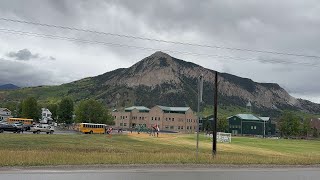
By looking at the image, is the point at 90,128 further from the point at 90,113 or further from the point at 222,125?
the point at 222,125

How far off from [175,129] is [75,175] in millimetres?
171564

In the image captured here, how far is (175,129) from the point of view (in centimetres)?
18512

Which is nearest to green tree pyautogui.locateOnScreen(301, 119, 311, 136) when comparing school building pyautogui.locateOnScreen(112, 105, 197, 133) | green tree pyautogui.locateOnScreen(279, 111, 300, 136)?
green tree pyautogui.locateOnScreen(279, 111, 300, 136)

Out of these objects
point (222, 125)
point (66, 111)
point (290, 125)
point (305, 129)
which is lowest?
point (305, 129)

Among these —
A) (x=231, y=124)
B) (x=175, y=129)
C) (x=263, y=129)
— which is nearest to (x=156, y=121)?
(x=175, y=129)

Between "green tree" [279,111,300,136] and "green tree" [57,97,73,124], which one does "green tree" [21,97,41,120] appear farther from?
"green tree" [279,111,300,136]

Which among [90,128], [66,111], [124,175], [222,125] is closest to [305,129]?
[222,125]

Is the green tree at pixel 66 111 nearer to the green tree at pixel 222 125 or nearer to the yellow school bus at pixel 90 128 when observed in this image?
the yellow school bus at pixel 90 128

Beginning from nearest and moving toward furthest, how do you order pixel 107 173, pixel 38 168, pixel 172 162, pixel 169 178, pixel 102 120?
pixel 169 178 → pixel 107 173 → pixel 38 168 → pixel 172 162 → pixel 102 120

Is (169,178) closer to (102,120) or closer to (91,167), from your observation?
(91,167)

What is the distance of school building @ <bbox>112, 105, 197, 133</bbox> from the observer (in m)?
186

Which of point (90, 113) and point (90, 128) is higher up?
point (90, 113)

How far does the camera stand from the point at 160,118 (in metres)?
186

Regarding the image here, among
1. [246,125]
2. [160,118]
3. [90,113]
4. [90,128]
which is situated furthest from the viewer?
[160,118]
